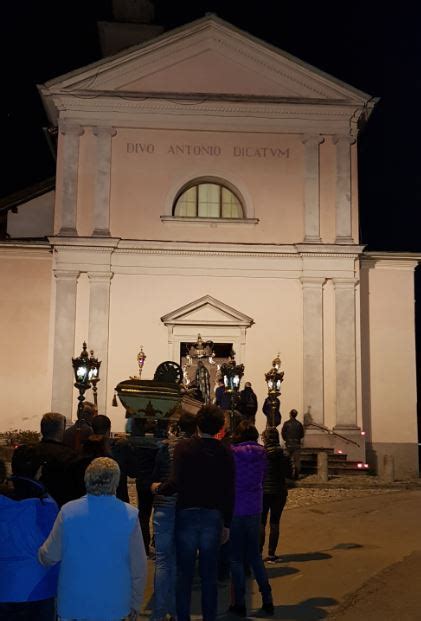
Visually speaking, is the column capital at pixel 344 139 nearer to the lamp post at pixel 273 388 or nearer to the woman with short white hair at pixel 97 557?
the lamp post at pixel 273 388

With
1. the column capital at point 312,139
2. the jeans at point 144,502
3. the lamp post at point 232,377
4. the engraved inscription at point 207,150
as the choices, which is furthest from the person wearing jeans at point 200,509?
the column capital at point 312,139

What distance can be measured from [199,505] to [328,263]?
702 inches

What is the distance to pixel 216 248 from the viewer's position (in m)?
23.8

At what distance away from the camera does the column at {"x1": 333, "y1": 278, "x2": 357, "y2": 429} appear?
23172mm

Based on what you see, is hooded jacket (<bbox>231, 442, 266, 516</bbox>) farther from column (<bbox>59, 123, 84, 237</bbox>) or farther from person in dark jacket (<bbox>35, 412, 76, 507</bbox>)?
column (<bbox>59, 123, 84, 237</bbox>)

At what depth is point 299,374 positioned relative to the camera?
77.1 feet

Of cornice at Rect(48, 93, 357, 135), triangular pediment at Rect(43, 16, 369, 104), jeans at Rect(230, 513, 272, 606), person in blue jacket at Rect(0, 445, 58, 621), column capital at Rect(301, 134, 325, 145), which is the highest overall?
triangular pediment at Rect(43, 16, 369, 104)

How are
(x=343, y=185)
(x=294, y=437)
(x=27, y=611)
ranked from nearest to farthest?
(x=27, y=611), (x=294, y=437), (x=343, y=185)

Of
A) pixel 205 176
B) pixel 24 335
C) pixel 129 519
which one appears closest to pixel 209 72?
pixel 205 176

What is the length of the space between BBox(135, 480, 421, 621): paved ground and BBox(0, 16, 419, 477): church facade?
7.70 m

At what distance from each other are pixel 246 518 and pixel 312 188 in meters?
17.5

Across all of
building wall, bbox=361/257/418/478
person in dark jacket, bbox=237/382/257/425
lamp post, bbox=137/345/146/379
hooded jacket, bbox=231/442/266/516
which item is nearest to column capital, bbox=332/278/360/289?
building wall, bbox=361/257/418/478

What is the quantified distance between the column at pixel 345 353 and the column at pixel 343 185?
5.18 feet

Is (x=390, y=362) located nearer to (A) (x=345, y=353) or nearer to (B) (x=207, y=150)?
(A) (x=345, y=353)
